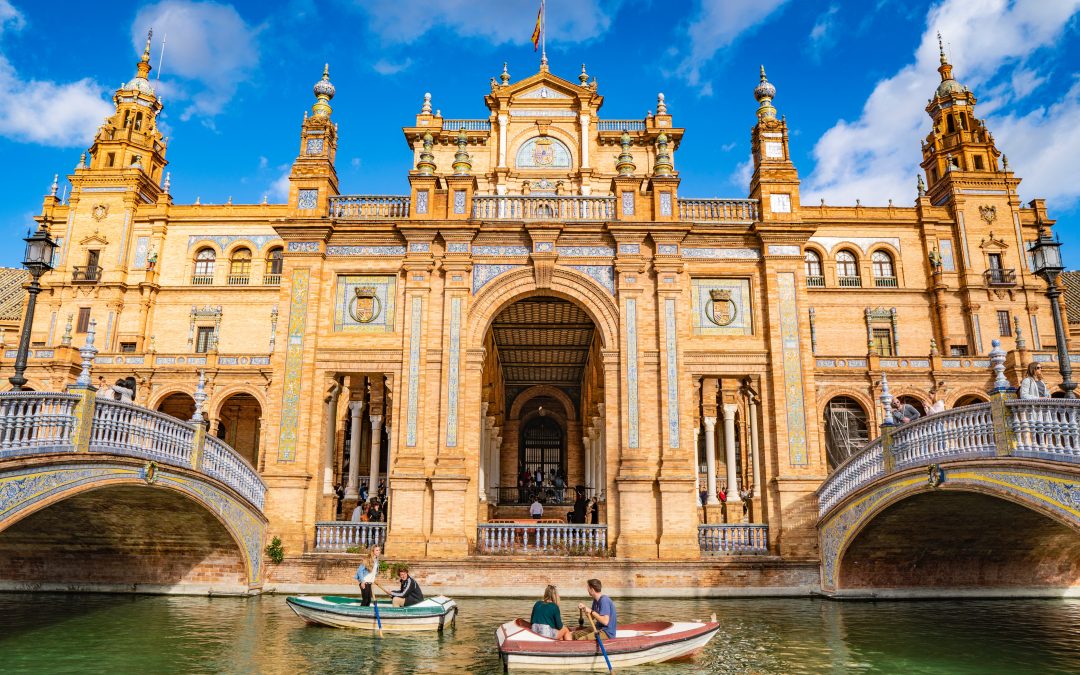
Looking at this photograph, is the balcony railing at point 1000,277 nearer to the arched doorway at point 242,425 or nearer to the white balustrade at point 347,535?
the white balustrade at point 347,535

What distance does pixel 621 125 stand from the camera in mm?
31984

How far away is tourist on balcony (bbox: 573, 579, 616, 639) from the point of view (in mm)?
9344

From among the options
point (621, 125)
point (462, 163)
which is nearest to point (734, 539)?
point (462, 163)

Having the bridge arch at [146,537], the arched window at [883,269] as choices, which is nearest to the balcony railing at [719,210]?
the bridge arch at [146,537]

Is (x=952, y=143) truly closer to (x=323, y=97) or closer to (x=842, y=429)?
(x=842, y=429)

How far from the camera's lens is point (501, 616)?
1319cm

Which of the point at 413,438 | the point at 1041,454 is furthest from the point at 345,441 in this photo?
the point at 1041,454

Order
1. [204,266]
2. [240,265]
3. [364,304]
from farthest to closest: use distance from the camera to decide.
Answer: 1. [240,265]
2. [204,266]
3. [364,304]

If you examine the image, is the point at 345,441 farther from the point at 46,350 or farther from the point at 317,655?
the point at 317,655

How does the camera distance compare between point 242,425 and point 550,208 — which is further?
point 242,425

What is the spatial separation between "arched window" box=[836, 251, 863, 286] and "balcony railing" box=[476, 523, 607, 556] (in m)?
25.3

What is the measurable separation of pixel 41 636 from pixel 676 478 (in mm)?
11969

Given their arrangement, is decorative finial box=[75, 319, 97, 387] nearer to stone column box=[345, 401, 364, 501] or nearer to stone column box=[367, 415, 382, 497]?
stone column box=[367, 415, 382, 497]

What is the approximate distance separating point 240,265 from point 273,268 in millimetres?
1746
